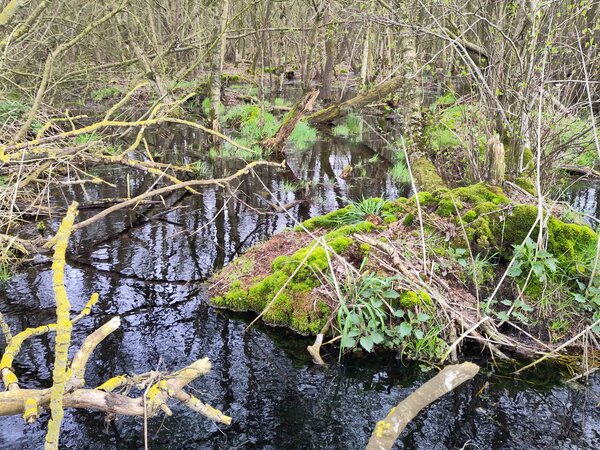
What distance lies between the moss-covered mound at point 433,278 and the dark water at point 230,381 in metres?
0.31

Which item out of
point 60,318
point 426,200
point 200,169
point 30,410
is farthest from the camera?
point 200,169

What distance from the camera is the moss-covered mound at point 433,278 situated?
14.9 feet

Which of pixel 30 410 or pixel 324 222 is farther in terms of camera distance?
pixel 324 222

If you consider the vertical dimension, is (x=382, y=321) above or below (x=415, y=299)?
Answer: below

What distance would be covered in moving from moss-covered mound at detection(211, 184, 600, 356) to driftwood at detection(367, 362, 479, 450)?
2385mm

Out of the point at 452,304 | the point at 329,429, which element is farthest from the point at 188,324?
the point at 452,304

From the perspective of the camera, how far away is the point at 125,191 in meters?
9.31

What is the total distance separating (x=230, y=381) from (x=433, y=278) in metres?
2.32

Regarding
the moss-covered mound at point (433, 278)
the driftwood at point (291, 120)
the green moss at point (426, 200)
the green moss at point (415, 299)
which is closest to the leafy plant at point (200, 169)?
the driftwood at point (291, 120)

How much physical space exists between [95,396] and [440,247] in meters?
3.81

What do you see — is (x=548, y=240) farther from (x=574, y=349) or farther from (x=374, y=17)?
(x=374, y=17)

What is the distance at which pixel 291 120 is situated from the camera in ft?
40.1

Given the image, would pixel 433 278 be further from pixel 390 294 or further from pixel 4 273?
pixel 4 273

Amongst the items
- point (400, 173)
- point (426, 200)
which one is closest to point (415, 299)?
point (426, 200)
